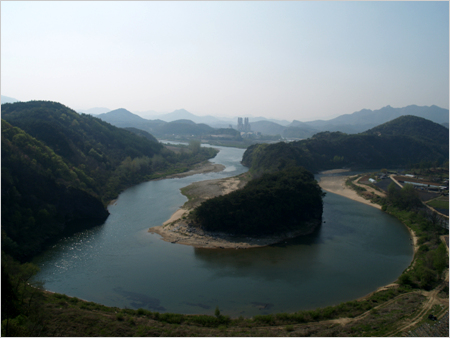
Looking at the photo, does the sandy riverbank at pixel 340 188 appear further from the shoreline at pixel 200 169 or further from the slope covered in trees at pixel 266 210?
the shoreline at pixel 200 169

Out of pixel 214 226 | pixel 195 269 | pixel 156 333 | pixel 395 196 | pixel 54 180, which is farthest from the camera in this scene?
pixel 395 196

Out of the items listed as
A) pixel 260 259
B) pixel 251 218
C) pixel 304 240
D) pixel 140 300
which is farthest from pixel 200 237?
pixel 304 240

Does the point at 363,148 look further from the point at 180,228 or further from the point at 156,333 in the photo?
the point at 156,333

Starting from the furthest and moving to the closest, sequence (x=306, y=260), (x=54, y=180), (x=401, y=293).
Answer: (x=54, y=180) → (x=306, y=260) → (x=401, y=293)

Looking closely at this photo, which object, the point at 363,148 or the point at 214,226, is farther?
the point at 363,148

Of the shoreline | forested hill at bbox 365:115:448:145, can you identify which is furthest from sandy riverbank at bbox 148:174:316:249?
forested hill at bbox 365:115:448:145

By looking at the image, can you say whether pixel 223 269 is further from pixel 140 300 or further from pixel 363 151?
pixel 363 151

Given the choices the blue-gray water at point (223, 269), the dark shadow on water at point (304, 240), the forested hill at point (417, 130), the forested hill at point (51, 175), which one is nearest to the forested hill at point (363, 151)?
the forested hill at point (417, 130)

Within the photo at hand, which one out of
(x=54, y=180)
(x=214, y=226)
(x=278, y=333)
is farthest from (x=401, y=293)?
(x=54, y=180)
